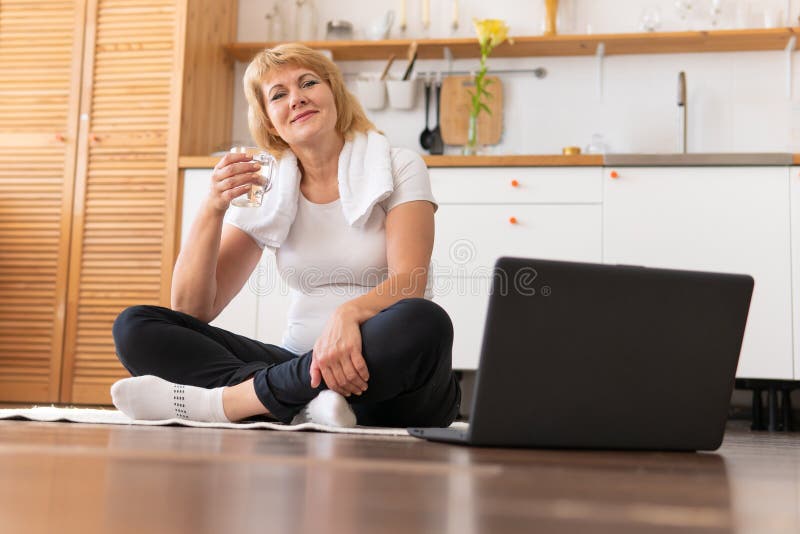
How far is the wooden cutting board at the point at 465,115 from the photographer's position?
13.0 ft

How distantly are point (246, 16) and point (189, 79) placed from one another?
682 millimetres

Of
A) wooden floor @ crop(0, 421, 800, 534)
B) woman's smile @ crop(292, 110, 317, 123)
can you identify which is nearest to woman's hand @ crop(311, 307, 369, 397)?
wooden floor @ crop(0, 421, 800, 534)

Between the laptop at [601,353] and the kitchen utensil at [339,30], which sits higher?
the kitchen utensil at [339,30]

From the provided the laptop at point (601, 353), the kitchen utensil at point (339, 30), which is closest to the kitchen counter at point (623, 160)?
the kitchen utensil at point (339, 30)

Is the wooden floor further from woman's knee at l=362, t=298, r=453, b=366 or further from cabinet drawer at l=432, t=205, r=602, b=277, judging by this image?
cabinet drawer at l=432, t=205, r=602, b=277

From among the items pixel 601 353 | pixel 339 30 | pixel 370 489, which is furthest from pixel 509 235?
pixel 370 489

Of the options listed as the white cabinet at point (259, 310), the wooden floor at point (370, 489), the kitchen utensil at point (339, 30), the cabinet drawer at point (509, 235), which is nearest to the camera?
the wooden floor at point (370, 489)

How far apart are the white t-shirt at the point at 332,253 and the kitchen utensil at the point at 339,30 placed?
220 centimetres

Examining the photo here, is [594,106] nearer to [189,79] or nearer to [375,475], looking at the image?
[189,79]

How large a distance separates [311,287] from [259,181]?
1.14 ft

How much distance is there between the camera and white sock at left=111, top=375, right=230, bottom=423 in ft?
5.22

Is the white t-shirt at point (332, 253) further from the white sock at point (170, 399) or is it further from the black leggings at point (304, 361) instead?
the white sock at point (170, 399)

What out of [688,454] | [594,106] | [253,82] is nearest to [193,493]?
[688,454]

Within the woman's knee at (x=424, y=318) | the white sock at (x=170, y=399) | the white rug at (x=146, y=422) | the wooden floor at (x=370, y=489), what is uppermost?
the woman's knee at (x=424, y=318)
